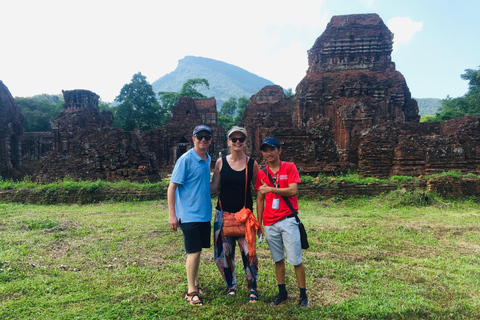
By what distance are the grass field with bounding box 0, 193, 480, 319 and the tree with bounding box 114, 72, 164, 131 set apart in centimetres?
3070

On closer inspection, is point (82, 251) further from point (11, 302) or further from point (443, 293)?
point (443, 293)

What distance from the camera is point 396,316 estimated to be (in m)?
2.71

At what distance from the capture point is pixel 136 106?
36.4 metres

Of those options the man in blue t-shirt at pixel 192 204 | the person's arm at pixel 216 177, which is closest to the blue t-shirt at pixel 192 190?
the man in blue t-shirt at pixel 192 204

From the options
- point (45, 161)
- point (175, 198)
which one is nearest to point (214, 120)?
point (45, 161)

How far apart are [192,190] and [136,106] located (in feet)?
118

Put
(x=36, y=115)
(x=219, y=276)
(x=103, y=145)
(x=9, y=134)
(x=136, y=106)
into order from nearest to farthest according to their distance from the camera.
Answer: (x=219, y=276) < (x=103, y=145) < (x=9, y=134) < (x=36, y=115) < (x=136, y=106)

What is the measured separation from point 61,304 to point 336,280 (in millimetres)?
2862

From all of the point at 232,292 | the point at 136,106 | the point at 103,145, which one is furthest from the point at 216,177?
the point at 136,106

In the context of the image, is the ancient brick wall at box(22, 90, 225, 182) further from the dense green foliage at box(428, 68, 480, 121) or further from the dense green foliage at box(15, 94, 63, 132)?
the dense green foliage at box(428, 68, 480, 121)

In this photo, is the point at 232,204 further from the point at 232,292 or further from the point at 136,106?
the point at 136,106

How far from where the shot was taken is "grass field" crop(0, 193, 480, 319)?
9.15 ft

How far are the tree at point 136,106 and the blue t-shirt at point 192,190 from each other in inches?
1366

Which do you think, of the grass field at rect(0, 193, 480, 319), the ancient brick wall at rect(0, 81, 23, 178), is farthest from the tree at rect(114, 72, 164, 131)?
Result: the grass field at rect(0, 193, 480, 319)
